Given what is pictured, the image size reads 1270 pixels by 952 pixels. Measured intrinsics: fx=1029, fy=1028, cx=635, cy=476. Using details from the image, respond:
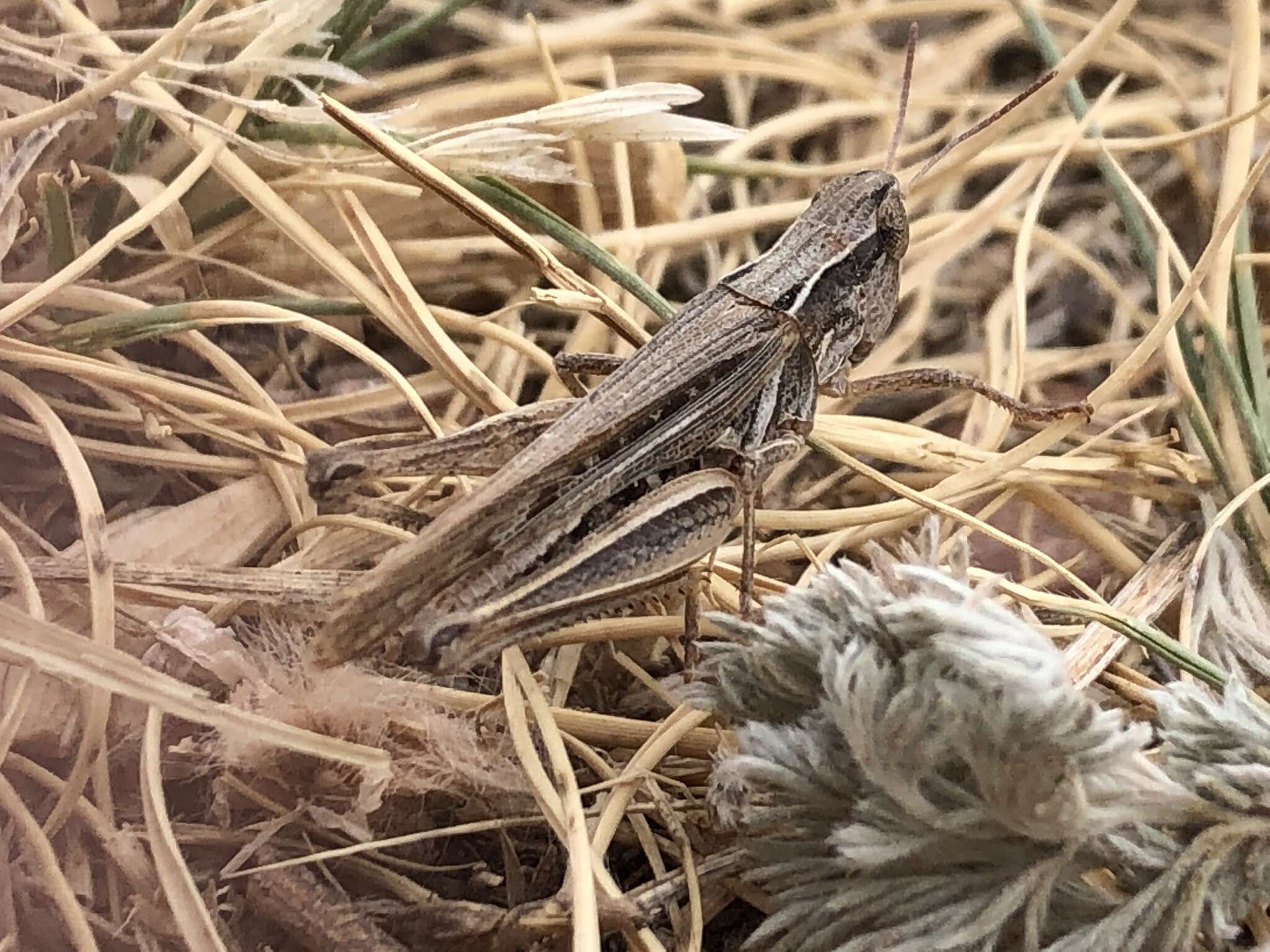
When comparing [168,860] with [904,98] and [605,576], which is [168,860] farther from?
[904,98]

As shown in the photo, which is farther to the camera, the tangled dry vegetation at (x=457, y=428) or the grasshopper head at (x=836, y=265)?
the grasshopper head at (x=836, y=265)

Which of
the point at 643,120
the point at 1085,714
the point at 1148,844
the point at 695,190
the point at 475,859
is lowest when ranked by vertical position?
the point at 475,859

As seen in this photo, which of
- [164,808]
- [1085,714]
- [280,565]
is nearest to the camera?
[1085,714]

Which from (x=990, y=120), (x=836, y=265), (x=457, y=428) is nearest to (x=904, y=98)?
(x=990, y=120)

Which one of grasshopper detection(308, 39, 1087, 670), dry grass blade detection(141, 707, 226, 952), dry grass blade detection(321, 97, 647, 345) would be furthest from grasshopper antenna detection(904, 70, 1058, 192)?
dry grass blade detection(141, 707, 226, 952)

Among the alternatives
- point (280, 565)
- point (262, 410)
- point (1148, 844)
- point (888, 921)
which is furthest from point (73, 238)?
point (1148, 844)

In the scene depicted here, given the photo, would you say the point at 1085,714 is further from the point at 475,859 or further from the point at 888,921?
the point at 475,859

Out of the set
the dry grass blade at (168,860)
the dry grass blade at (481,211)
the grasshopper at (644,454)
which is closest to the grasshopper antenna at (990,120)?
the grasshopper at (644,454)

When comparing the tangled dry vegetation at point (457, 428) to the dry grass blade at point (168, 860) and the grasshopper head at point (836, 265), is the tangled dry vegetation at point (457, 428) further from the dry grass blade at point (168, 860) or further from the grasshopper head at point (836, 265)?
the grasshopper head at point (836, 265)
